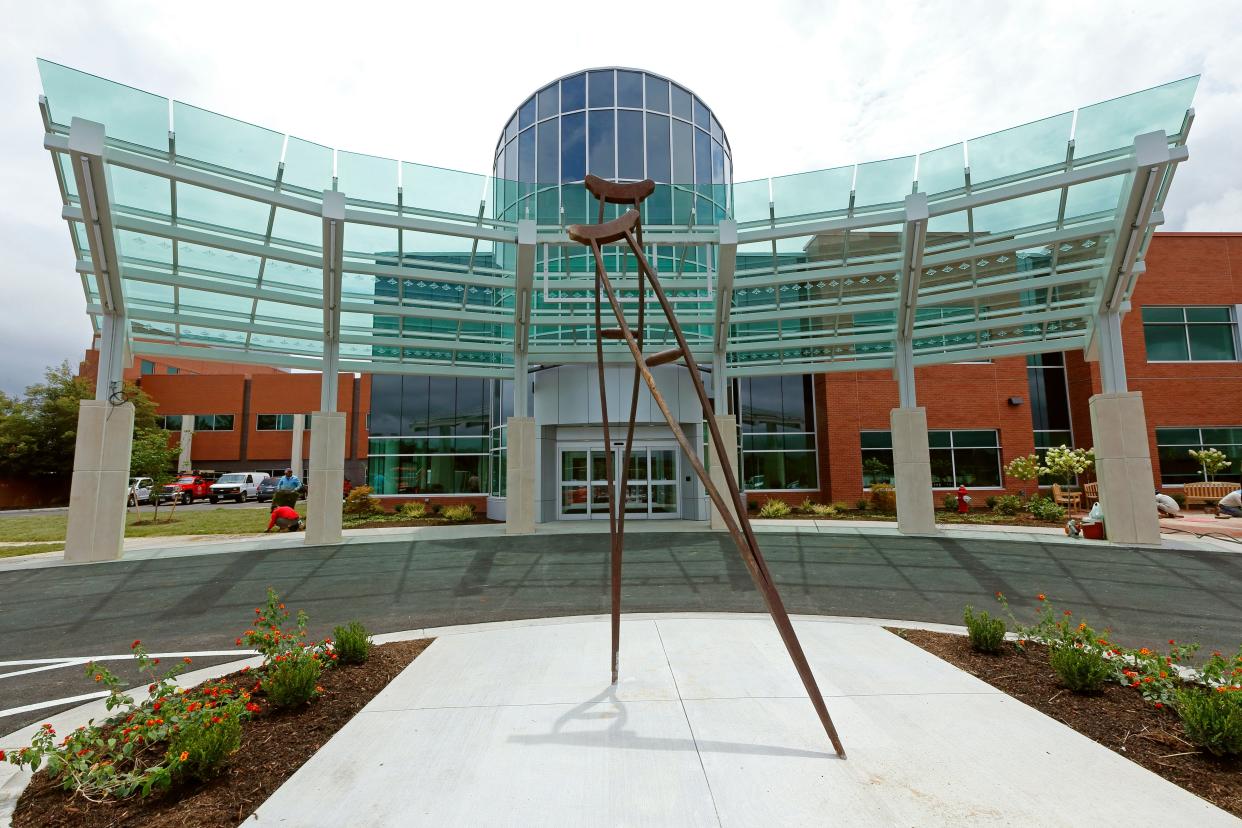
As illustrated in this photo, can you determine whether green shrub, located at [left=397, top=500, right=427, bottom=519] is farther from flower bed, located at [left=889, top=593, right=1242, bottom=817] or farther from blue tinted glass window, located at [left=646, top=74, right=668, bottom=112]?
flower bed, located at [left=889, top=593, right=1242, bottom=817]

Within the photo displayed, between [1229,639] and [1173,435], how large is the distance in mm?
22037

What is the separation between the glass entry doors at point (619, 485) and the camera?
68.4ft

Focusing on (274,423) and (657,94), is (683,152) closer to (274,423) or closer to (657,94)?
(657,94)

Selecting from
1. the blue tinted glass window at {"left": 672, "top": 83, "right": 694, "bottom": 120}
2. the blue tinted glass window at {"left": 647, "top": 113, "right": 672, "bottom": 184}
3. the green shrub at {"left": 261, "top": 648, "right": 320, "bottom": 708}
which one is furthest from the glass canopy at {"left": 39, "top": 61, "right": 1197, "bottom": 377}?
the green shrub at {"left": 261, "top": 648, "right": 320, "bottom": 708}

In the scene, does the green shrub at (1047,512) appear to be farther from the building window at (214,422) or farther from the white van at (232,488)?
the building window at (214,422)

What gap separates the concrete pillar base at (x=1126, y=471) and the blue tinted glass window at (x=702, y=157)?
15484mm

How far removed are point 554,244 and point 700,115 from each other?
42.9 feet

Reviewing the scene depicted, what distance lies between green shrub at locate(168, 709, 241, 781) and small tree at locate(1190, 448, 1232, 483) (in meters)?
Answer: 29.6

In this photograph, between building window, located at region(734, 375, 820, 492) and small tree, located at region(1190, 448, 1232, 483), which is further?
building window, located at region(734, 375, 820, 492)

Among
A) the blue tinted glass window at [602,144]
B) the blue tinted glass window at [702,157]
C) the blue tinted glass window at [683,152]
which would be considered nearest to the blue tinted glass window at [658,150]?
the blue tinted glass window at [683,152]

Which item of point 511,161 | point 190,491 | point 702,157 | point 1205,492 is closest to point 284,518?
point 511,161

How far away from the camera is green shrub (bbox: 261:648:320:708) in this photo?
4.52 metres

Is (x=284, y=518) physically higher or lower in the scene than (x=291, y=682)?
higher

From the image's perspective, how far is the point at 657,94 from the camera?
2319cm
